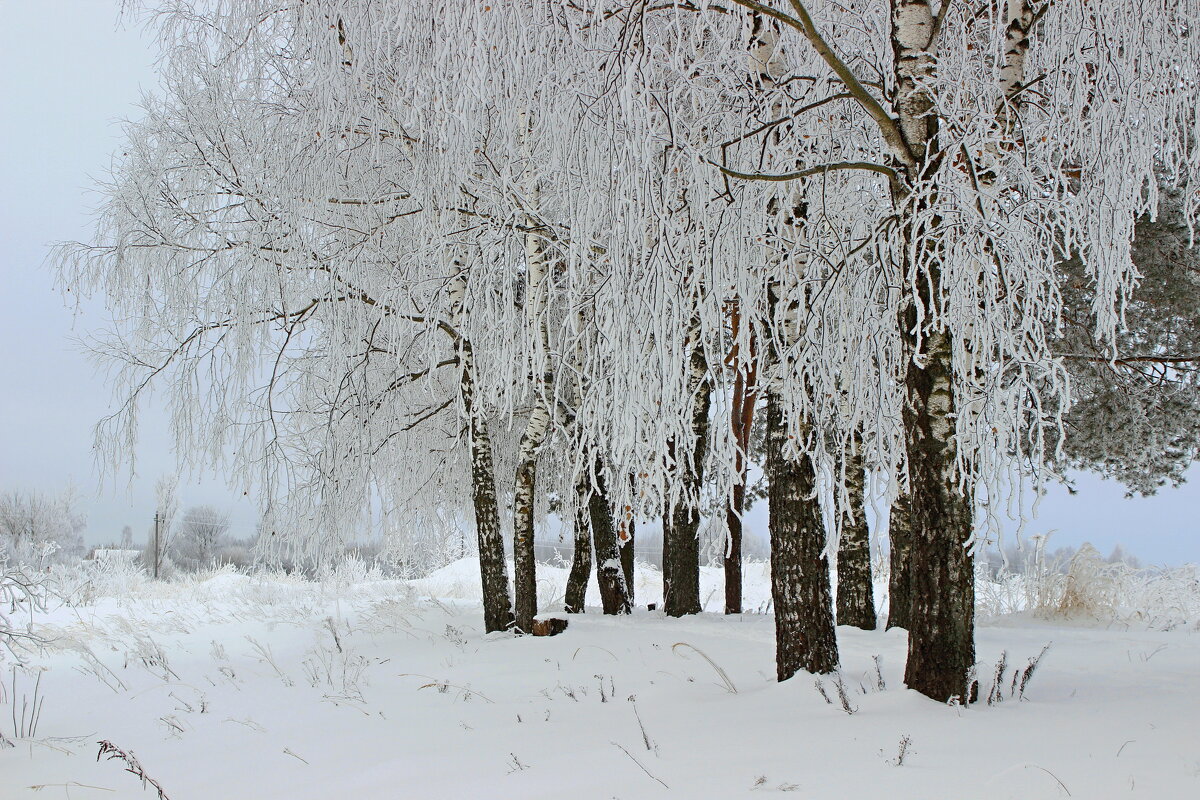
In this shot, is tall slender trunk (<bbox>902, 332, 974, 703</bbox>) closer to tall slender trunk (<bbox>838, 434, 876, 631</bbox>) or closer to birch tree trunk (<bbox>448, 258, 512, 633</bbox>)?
tall slender trunk (<bbox>838, 434, 876, 631</bbox>)

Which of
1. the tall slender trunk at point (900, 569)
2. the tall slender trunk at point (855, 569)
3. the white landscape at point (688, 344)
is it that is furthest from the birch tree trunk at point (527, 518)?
the tall slender trunk at point (900, 569)

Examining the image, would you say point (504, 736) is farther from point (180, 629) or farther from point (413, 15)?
point (180, 629)

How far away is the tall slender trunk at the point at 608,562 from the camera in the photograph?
9.16m

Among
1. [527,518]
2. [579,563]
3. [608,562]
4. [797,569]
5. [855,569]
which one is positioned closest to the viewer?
[797,569]

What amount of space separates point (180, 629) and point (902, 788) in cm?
930

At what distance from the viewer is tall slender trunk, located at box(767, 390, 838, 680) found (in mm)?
4438

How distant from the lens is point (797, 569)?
179 inches

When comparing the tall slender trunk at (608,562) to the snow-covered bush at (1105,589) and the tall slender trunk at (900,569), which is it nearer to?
the tall slender trunk at (900,569)

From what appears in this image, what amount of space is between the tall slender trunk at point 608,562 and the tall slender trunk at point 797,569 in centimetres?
464

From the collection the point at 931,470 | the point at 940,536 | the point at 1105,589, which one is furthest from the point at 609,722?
the point at 1105,589

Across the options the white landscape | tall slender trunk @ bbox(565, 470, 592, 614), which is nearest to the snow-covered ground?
the white landscape

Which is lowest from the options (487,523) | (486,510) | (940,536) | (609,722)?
(609,722)

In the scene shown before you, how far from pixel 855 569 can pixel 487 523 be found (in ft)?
12.1

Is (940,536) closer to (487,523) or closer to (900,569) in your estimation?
(900,569)
